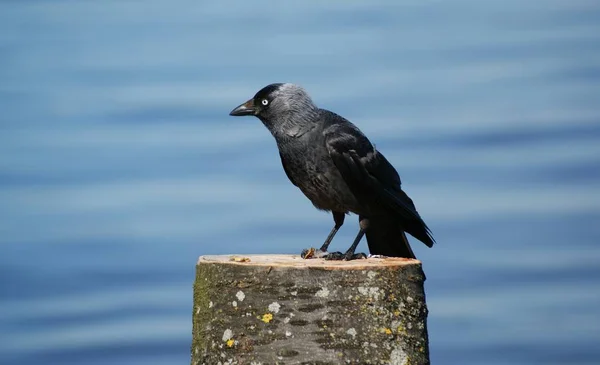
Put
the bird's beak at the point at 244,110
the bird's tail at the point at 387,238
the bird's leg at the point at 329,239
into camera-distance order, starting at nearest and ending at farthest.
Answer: the bird's leg at the point at 329,239
the bird's tail at the point at 387,238
the bird's beak at the point at 244,110

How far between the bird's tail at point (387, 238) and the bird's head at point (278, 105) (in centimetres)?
84

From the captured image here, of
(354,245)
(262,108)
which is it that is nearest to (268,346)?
(354,245)

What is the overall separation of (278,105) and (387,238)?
116 centimetres

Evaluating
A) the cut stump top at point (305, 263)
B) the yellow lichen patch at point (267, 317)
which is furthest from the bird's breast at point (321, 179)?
the yellow lichen patch at point (267, 317)

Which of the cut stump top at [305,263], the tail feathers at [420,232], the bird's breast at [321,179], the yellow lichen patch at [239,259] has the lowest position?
the cut stump top at [305,263]

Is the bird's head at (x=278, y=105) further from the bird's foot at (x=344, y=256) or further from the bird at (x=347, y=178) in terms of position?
the bird's foot at (x=344, y=256)

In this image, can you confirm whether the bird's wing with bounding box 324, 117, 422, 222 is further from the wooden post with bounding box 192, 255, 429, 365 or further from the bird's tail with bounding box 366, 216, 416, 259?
the wooden post with bounding box 192, 255, 429, 365

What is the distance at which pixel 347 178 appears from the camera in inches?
221

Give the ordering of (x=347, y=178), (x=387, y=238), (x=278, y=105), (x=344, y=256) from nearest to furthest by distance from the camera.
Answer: (x=344, y=256) → (x=347, y=178) → (x=387, y=238) → (x=278, y=105)

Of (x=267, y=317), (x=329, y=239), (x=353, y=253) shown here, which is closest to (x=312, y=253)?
(x=353, y=253)

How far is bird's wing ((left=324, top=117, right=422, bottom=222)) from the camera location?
5.59m

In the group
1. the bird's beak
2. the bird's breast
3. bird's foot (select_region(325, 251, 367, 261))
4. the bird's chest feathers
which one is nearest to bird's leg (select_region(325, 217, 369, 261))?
bird's foot (select_region(325, 251, 367, 261))

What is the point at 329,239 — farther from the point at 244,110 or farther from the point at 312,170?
the point at 244,110

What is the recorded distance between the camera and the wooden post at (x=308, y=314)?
3561 mm
